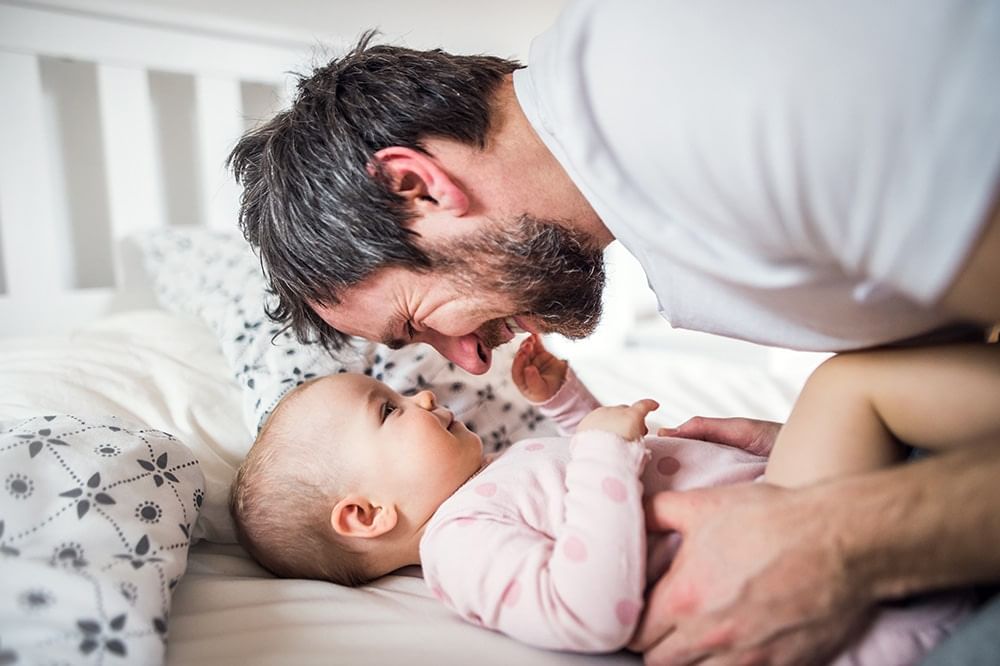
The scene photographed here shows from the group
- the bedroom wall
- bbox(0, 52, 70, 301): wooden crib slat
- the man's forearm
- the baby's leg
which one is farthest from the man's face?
bbox(0, 52, 70, 301): wooden crib slat

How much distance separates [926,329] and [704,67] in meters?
0.35

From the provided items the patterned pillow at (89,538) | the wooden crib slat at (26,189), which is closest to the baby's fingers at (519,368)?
the patterned pillow at (89,538)

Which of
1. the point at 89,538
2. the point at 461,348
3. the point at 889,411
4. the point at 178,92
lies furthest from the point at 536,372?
the point at 178,92

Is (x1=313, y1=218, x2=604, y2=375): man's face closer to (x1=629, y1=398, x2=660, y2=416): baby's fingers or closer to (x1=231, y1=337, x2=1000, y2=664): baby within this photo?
(x1=231, y1=337, x2=1000, y2=664): baby

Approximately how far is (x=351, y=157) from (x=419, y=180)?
96 mm

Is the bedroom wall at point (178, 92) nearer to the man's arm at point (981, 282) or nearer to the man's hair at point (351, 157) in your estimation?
the man's hair at point (351, 157)

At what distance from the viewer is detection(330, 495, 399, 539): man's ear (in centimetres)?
93

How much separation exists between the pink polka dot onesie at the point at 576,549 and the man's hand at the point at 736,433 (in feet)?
0.27

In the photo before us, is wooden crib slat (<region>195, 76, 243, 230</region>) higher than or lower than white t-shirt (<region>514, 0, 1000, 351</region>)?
higher

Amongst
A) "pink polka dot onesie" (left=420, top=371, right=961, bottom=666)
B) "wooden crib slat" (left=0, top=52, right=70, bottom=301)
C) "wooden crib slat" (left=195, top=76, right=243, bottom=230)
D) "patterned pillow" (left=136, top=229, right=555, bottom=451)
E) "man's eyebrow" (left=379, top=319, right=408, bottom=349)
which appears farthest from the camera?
"wooden crib slat" (left=195, top=76, right=243, bottom=230)

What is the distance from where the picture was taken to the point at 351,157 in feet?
3.18

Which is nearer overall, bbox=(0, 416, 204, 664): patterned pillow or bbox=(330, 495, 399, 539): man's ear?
bbox=(0, 416, 204, 664): patterned pillow

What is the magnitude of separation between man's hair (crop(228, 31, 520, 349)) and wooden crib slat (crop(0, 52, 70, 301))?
855 mm

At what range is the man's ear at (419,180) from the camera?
940 mm
